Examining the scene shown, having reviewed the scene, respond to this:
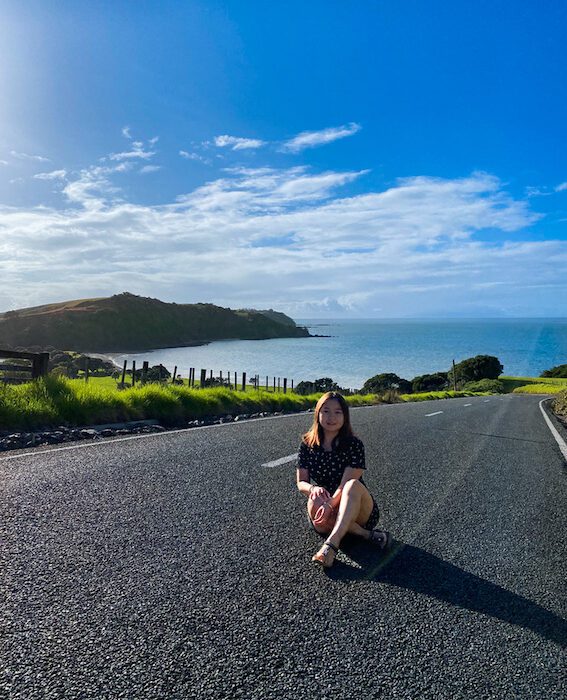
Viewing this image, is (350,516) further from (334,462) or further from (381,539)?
(334,462)

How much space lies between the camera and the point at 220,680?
2508 millimetres

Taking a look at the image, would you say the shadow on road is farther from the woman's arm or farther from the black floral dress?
the woman's arm

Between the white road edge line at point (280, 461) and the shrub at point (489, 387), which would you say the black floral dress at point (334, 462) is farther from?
the shrub at point (489, 387)

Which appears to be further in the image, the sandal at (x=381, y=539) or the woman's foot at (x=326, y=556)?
the sandal at (x=381, y=539)

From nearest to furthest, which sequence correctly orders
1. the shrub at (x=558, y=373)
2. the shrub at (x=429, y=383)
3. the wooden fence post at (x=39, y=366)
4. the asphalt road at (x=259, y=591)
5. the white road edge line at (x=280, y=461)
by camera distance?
the asphalt road at (x=259, y=591)
the white road edge line at (x=280, y=461)
the wooden fence post at (x=39, y=366)
the shrub at (x=429, y=383)
the shrub at (x=558, y=373)

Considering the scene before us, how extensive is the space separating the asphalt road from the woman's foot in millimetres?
64

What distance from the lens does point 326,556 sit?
3.85 metres

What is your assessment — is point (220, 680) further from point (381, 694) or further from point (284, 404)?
point (284, 404)

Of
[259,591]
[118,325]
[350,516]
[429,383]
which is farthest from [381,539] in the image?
[118,325]

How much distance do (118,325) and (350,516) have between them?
469 ft

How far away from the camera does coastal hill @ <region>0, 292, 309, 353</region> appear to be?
402ft

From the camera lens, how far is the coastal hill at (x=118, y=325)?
122 metres

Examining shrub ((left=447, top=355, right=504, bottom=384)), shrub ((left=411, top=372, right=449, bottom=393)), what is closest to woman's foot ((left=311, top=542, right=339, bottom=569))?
shrub ((left=411, top=372, right=449, bottom=393))

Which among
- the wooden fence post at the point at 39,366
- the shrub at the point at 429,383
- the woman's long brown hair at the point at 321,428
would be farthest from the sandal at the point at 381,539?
the shrub at the point at 429,383
